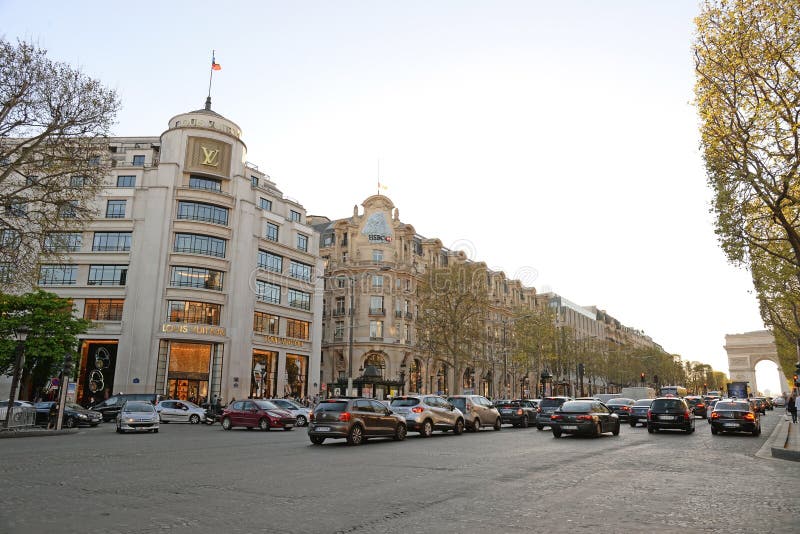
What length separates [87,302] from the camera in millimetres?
47531

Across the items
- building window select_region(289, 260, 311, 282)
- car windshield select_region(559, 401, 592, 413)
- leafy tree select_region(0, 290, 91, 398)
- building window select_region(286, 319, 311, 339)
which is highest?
building window select_region(289, 260, 311, 282)

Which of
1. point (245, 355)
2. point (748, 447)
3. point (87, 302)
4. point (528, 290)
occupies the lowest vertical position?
point (748, 447)

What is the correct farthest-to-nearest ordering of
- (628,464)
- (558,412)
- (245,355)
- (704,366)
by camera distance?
1. (704,366)
2. (245,355)
3. (558,412)
4. (628,464)

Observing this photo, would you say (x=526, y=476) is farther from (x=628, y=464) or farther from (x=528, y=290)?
(x=528, y=290)

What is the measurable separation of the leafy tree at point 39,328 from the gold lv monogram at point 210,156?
54.7ft

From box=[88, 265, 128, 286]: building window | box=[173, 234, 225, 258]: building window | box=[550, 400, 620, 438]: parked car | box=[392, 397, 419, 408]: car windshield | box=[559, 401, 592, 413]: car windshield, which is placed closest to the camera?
box=[550, 400, 620, 438]: parked car

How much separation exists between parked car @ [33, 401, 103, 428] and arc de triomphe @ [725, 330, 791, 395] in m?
127

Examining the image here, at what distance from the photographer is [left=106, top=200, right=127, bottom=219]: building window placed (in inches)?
1941

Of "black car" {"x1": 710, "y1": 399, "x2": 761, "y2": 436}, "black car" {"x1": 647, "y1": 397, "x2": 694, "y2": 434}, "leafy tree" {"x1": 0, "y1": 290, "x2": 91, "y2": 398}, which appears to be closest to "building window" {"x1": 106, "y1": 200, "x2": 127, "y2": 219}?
"leafy tree" {"x1": 0, "y1": 290, "x2": 91, "y2": 398}

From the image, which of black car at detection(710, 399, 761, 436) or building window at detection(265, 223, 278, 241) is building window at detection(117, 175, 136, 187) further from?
black car at detection(710, 399, 761, 436)

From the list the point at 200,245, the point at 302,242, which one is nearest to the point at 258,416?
the point at 200,245

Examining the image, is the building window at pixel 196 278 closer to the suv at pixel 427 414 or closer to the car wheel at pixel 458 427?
the suv at pixel 427 414

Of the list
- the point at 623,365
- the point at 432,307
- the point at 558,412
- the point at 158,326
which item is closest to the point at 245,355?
the point at 158,326

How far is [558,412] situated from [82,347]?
39.8 metres
